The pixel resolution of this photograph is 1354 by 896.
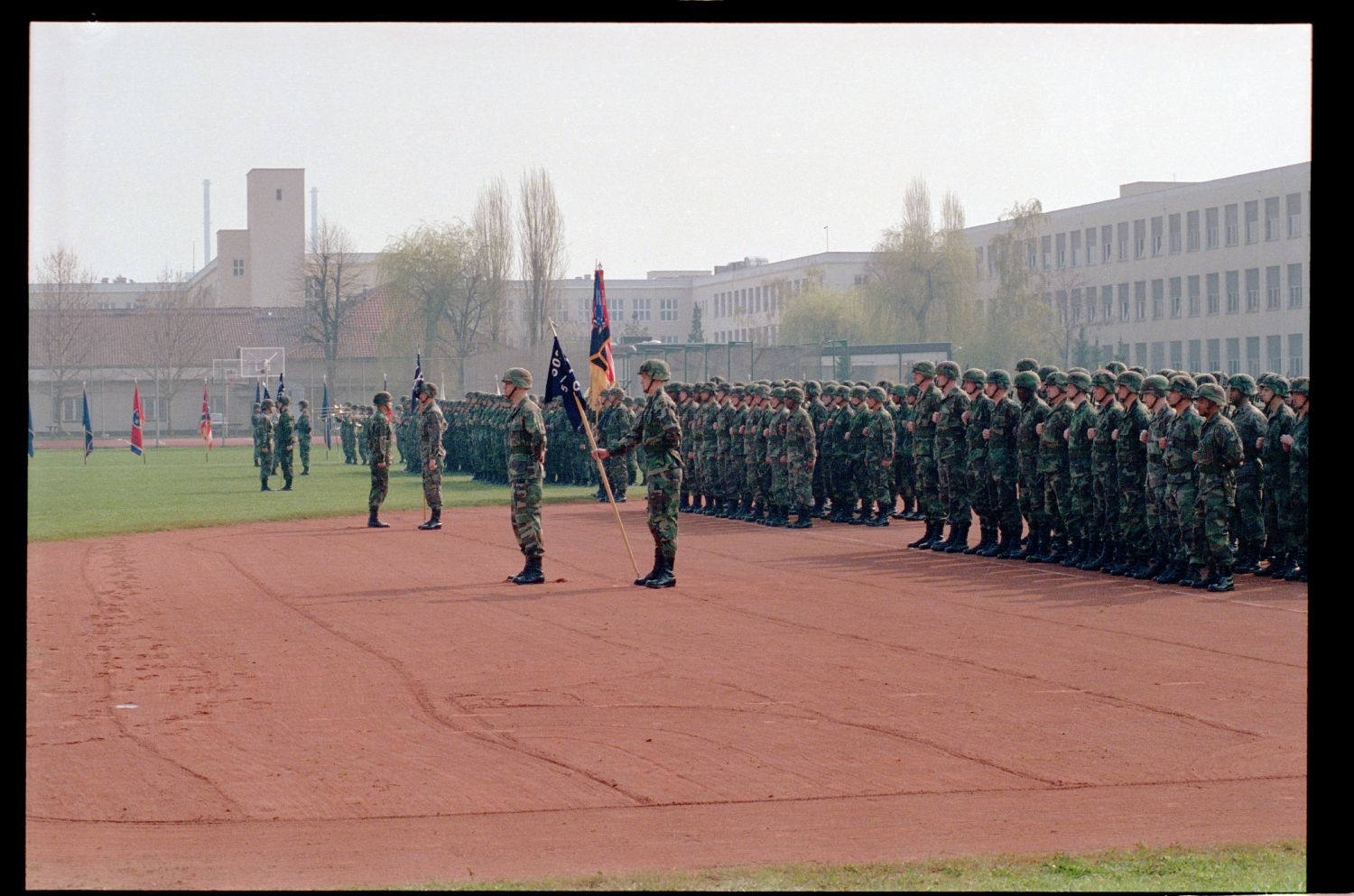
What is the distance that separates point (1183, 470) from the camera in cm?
1580

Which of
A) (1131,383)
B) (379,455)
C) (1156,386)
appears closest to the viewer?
(1156,386)

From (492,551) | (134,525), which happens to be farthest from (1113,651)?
(134,525)

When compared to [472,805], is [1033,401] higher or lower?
higher

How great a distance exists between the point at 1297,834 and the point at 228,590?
1181 centimetres

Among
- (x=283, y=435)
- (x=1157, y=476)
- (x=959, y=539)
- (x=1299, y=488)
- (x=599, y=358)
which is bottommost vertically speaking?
(x=959, y=539)

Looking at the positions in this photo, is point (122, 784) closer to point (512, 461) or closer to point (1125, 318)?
point (512, 461)

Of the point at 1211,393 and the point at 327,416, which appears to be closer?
the point at 1211,393

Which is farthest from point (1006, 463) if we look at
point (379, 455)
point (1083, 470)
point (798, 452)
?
point (379, 455)

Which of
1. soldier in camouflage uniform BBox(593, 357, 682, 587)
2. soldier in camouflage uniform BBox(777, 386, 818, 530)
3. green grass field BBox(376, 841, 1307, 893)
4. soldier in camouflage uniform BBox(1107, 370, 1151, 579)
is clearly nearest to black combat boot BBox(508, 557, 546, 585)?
soldier in camouflage uniform BBox(593, 357, 682, 587)

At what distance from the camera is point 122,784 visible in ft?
26.5

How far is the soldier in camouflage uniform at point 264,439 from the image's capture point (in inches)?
1362

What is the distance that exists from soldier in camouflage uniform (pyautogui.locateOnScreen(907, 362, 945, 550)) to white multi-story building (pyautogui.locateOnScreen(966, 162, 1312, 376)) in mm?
30925

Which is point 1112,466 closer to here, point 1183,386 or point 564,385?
point 1183,386

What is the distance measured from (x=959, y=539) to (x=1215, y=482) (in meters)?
4.74
